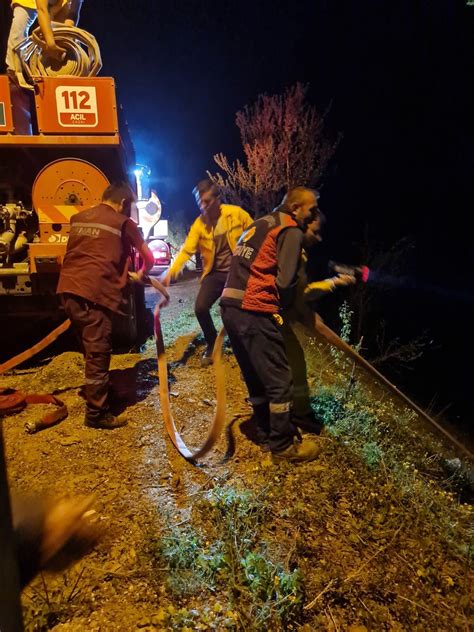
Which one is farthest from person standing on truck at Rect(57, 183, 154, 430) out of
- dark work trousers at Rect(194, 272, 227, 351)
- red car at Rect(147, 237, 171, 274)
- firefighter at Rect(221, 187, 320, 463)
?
red car at Rect(147, 237, 171, 274)

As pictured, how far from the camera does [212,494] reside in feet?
9.05

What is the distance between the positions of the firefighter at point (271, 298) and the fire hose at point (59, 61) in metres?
3.81

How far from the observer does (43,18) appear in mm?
5000

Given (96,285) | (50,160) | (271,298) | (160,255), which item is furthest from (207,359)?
(160,255)

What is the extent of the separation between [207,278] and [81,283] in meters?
1.75

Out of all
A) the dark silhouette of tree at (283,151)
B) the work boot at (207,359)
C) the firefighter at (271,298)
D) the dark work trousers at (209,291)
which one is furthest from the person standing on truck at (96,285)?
the dark silhouette of tree at (283,151)

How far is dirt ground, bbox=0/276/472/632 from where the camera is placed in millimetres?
1978

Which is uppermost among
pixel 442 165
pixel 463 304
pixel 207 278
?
pixel 442 165

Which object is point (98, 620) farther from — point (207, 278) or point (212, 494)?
point (207, 278)

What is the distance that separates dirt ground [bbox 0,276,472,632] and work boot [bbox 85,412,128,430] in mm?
63

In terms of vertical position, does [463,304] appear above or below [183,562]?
below

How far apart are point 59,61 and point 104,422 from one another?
4514mm

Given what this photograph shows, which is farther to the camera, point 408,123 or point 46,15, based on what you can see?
point 408,123

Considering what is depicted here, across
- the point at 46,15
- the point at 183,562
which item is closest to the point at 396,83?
the point at 46,15
